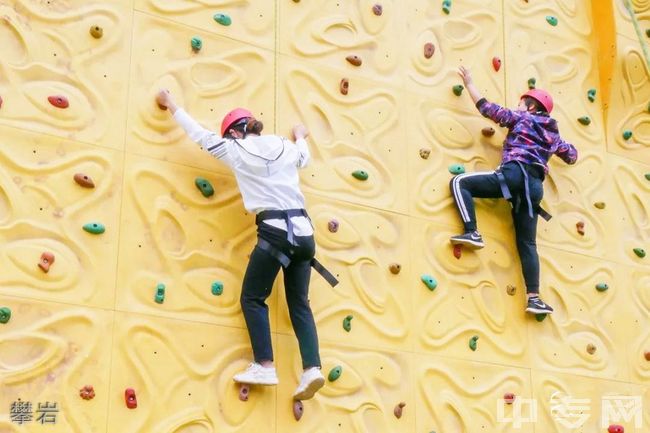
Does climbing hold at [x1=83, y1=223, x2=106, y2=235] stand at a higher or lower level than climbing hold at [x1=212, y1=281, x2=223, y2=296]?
higher

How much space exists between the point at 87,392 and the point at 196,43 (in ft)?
6.24

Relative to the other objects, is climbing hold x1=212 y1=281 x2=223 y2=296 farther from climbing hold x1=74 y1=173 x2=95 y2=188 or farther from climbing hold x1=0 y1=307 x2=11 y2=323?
climbing hold x1=0 y1=307 x2=11 y2=323

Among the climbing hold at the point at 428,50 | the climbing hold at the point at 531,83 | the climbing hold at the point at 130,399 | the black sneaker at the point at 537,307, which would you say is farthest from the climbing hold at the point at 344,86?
the climbing hold at the point at 130,399

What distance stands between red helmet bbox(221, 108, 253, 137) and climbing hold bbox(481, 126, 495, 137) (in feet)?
5.61

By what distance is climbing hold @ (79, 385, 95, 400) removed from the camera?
5203mm

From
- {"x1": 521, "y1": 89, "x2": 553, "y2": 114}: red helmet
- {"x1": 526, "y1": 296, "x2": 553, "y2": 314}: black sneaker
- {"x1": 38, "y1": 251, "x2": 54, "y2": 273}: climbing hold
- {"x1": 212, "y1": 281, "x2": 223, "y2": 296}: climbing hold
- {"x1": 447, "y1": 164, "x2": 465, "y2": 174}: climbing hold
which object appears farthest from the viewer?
{"x1": 521, "y1": 89, "x2": 553, "y2": 114}: red helmet

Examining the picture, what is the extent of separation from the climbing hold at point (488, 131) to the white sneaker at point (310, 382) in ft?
6.83

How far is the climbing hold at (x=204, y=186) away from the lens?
19.2 feet

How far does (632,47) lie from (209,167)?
3.30m

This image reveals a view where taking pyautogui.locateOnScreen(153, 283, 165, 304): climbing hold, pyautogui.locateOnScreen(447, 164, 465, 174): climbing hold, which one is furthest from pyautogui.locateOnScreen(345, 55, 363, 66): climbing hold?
pyautogui.locateOnScreen(153, 283, 165, 304): climbing hold

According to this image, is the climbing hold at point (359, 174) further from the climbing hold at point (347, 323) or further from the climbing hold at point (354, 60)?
the climbing hold at point (347, 323)

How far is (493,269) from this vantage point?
6.75 metres

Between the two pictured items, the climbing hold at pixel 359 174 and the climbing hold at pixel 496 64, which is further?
the climbing hold at pixel 496 64

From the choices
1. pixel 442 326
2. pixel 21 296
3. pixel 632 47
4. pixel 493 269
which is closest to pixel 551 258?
pixel 493 269
